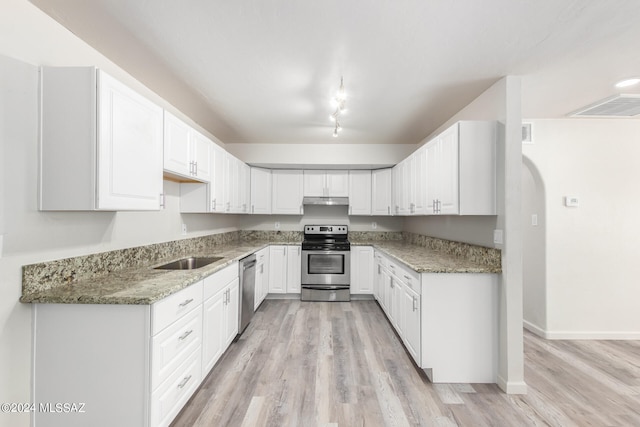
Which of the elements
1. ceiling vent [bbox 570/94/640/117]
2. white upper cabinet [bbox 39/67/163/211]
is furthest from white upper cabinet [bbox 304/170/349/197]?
white upper cabinet [bbox 39/67/163/211]

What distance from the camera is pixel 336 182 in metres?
4.92

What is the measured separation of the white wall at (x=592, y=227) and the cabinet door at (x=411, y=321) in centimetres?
184

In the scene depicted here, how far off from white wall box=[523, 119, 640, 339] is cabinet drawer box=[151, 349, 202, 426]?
3728mm

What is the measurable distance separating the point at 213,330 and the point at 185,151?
1.59m

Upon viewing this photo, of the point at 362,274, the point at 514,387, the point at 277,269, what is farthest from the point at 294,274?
the point at 514,387

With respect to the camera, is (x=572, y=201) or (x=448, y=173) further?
(x=572, y=201)

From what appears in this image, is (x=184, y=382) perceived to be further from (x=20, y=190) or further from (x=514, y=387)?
(x=514, y=387)

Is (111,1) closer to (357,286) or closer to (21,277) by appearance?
(21,277)

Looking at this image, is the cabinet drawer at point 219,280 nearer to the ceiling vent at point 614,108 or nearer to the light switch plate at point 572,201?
the light switch plate at point 572,201

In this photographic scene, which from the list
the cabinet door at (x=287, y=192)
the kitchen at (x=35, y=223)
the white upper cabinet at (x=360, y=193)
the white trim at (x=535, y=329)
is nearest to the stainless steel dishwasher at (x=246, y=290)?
the kitchen at (x=35, y=223)

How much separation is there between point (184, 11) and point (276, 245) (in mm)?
3443

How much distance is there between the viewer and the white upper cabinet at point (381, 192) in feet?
15.6

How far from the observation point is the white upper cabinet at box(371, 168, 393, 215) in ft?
15.6

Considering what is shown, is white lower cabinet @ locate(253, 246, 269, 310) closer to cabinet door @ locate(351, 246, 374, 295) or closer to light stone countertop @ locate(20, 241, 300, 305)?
cabinet door @ locate(351, 246, 374, 295)
